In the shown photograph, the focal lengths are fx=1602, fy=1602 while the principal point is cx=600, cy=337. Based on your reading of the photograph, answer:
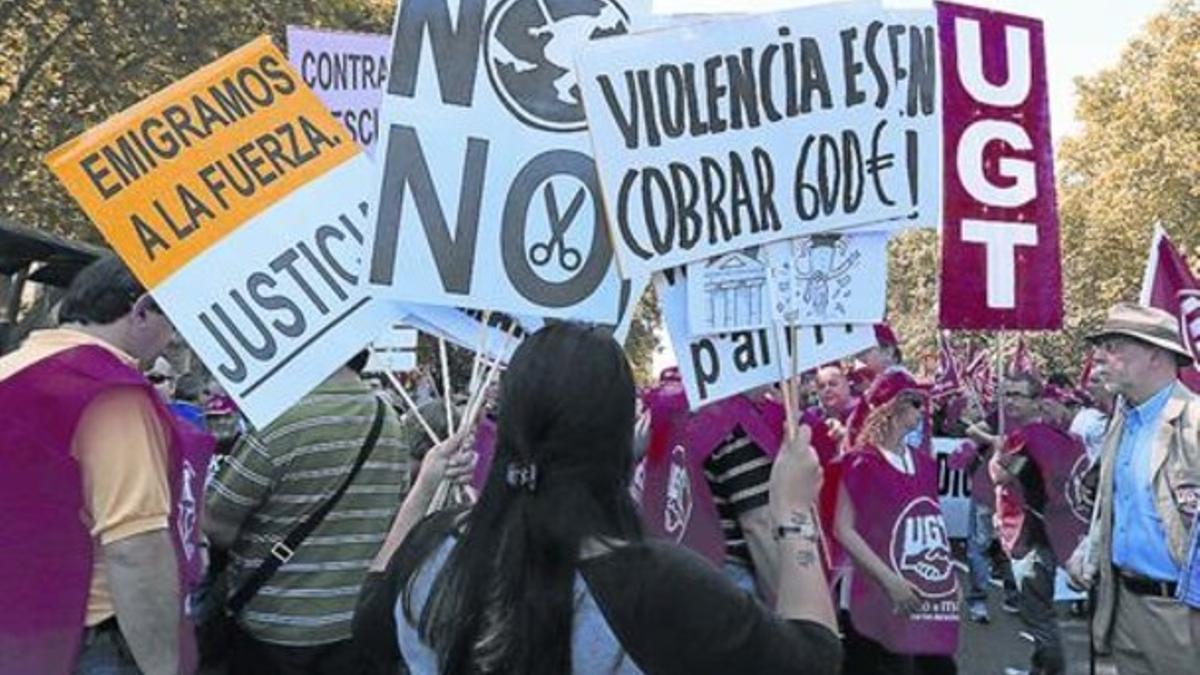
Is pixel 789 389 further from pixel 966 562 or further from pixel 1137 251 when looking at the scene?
pixel 1137 251

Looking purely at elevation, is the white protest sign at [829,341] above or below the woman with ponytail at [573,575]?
above

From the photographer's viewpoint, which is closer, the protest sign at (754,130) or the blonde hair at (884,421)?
the protest sign at (754,130)

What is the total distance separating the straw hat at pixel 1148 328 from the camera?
548 centimetres

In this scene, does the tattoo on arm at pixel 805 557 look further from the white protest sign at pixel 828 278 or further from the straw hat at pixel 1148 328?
the straw hat at pixel 1148 328

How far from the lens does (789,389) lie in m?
3.30

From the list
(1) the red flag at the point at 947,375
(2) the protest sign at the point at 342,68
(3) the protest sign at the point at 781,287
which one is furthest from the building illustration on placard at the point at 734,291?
(1) the red flag at the point at 947,375

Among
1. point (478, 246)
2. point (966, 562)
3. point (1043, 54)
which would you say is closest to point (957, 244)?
point (1043, 54)

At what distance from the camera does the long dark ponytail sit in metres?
2.41

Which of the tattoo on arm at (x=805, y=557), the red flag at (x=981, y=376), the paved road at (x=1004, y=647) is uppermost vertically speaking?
the tattoo on arm at (x=805, y=557)

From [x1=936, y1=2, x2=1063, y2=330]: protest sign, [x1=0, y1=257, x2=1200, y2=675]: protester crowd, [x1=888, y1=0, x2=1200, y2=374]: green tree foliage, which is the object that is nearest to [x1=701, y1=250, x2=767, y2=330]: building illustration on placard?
[x1=0, y1=257, x2=1200, y2=675]: protester crowd

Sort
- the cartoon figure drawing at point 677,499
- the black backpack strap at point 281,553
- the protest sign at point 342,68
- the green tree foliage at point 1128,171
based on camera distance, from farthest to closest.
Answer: the green tree foliage at point 1128,171 → the protest sign at point 342,68 → the cartoon figure drawing at point 677,499 → the black backpack strap at point 281,553

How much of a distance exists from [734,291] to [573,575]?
1652mm

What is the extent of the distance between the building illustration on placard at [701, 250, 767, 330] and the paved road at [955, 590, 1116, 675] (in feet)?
21.7

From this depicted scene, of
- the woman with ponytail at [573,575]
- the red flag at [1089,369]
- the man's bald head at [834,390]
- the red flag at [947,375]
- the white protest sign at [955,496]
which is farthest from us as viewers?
the red flag at [947,375]
